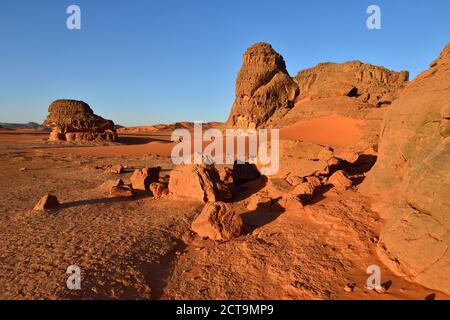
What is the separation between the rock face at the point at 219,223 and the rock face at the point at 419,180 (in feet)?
6.18

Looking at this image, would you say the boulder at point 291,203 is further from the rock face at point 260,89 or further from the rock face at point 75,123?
the rock face at point 75,123

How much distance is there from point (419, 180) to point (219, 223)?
2.59m

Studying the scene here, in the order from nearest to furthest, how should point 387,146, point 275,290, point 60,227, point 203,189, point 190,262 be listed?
point 275,290, point 190,262, point 60,227, point 387,146, point 203,189

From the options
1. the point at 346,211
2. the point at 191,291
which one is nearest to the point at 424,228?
the point at 346,211

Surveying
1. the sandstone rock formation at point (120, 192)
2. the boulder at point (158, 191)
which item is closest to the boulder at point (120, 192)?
the sandstone rock formation at point (120, 192)

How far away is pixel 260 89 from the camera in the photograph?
25859 mm

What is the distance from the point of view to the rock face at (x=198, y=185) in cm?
606

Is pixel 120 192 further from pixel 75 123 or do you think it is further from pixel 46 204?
pixel 75 123

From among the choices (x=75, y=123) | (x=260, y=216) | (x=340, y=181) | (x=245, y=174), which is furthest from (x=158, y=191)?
(x=75, y=123)

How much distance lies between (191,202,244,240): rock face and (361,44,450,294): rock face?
6.18 ft
